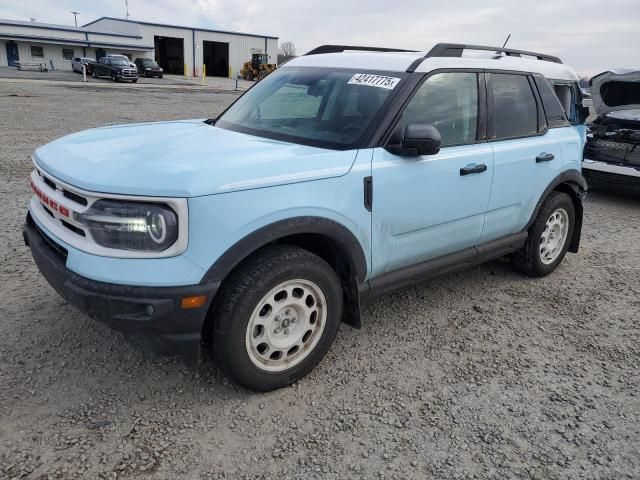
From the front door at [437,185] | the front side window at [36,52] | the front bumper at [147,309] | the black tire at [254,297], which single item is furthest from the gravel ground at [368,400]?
the front side window at [36,52]

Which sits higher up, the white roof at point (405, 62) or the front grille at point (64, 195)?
the white roof at point (405, 62)

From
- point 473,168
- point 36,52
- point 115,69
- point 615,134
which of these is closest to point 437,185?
point 473,168

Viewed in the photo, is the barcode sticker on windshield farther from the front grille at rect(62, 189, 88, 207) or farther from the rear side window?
the front grille at rect(62, 189, 88, 207)

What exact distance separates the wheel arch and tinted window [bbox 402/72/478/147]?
913 mm

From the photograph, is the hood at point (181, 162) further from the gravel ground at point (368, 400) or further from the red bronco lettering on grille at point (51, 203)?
the gravel ground at point (368, 400)

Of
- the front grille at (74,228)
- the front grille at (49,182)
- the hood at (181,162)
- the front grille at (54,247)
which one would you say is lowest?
the front grille at (54,247)

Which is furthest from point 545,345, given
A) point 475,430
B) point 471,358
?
point 475,430

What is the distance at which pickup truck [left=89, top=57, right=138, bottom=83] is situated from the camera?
113ft

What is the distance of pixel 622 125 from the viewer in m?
8.04

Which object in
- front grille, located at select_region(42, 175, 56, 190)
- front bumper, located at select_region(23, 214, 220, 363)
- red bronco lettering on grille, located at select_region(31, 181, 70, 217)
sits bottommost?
front bumper, located at select_region(23, 214, 220, 363)

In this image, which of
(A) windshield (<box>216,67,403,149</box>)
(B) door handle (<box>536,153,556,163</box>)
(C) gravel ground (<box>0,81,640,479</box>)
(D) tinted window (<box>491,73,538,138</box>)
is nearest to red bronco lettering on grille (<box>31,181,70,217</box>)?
(C) gravel ground (<box>0,81,640,479</box>)

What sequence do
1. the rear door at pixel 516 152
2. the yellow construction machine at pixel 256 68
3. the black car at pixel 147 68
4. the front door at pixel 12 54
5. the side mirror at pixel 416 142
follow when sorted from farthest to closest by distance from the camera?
the yellow construction machine at pixel 256 68
the front door at pixel 12 54
the black car at pixel 147 68
the rear door at pixel 516 152
the side mirror at pixel 416 142

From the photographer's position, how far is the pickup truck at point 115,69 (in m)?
34.5

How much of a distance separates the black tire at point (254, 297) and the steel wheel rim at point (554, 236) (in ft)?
8.43
